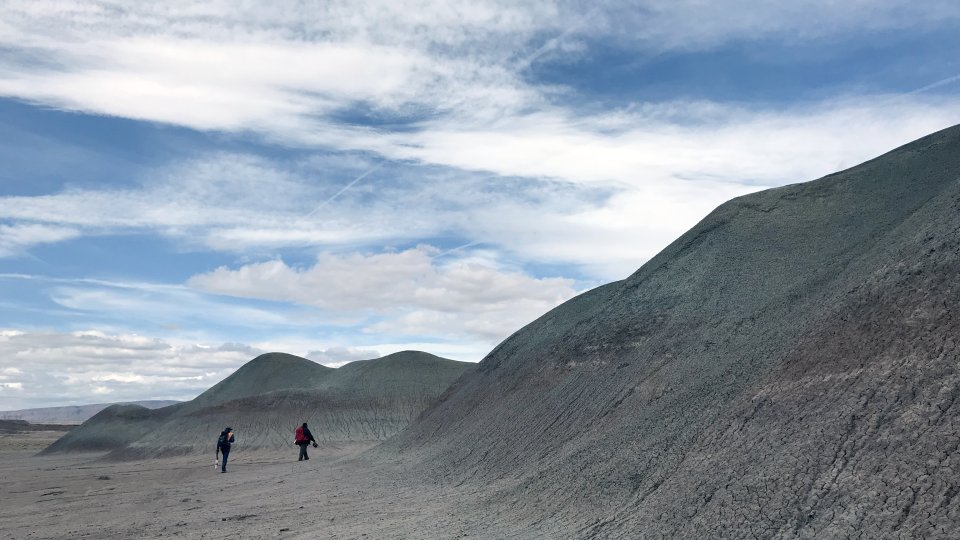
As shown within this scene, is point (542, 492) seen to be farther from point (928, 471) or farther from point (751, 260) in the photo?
point (751, 260)

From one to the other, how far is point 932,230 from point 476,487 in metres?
12.0

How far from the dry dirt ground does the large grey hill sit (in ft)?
84.0

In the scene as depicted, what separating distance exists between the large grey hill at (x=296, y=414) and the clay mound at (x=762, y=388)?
29.8m

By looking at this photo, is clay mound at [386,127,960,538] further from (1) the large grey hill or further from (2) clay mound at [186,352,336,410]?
(2) clay mound at [186,352,336,410]

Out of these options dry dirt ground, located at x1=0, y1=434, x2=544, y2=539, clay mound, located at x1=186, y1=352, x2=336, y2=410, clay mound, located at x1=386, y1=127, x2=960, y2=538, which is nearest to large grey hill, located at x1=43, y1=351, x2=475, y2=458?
clay mound, located at x1=186, y1=352, x2=336, y2=410

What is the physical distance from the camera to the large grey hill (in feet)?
198

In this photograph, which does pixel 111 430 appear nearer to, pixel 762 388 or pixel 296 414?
pixel 296 414

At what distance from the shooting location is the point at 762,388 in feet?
49.6

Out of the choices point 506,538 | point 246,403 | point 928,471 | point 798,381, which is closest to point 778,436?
point 798,381

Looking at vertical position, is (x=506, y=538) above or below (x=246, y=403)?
below

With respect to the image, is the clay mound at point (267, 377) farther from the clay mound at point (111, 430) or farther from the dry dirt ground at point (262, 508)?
the dry dirt ground at point (262, 508)

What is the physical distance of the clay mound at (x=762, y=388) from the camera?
33.8ft

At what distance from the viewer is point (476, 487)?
19969mm

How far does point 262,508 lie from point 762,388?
1215cm
